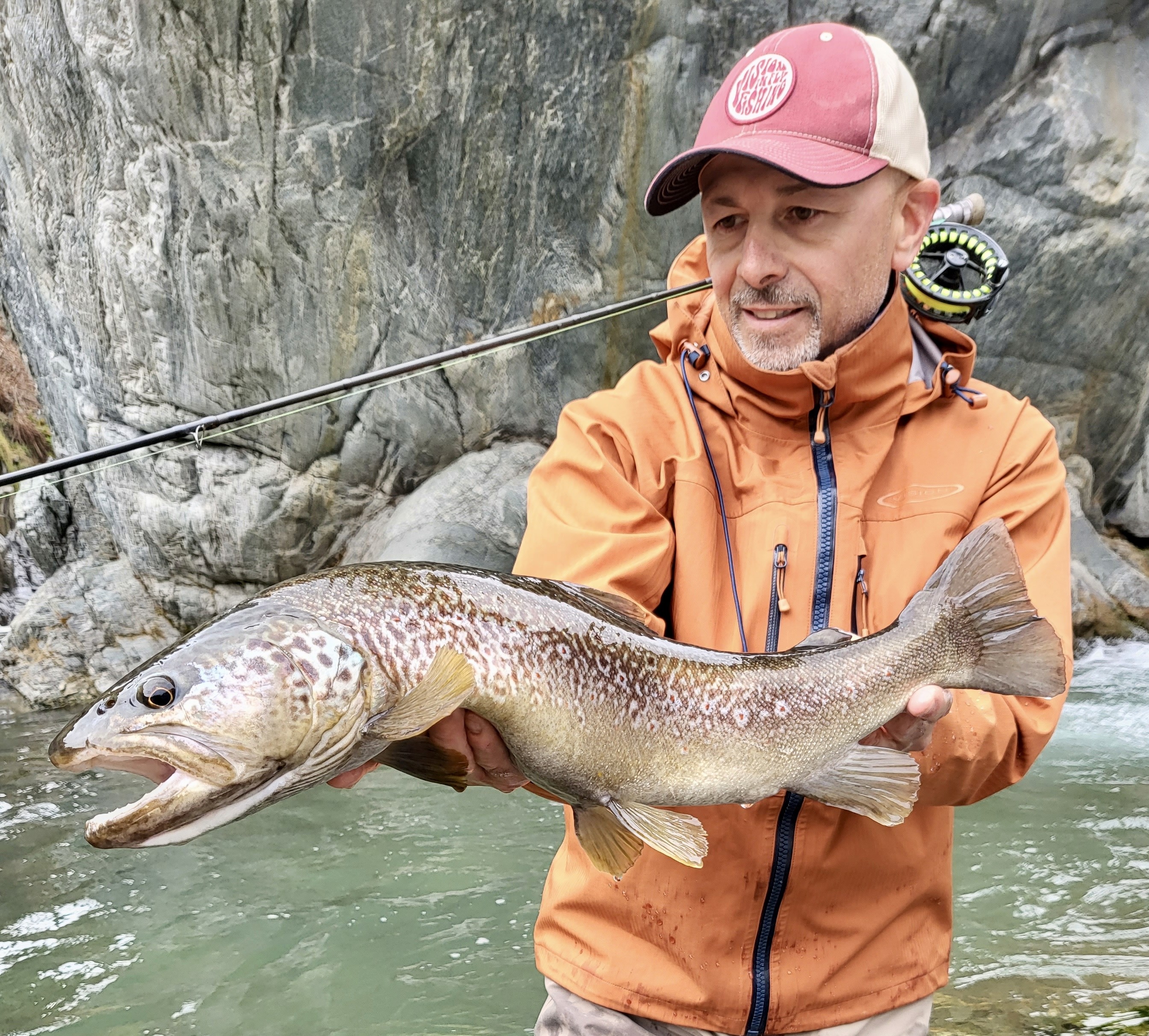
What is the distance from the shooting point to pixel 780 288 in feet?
7.50

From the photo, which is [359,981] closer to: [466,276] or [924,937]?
[924,937]

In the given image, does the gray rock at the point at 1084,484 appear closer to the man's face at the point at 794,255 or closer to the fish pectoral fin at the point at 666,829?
the man's face at the point at 794,255

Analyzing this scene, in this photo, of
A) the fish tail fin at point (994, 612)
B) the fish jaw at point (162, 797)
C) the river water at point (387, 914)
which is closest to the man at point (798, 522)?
the fish tail fin at point (994, 612)

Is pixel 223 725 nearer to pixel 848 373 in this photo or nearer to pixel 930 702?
pixel 930 702

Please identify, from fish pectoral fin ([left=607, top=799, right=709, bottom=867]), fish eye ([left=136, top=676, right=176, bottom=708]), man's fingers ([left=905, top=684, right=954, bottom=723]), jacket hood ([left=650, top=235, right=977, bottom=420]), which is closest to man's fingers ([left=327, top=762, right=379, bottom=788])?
fish eye ([left=136, top=676, right=176, bottom=708])

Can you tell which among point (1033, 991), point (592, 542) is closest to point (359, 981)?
point (1033, 991)

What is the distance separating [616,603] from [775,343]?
27.9 inches

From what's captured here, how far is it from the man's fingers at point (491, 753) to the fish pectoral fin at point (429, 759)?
0.17 ft

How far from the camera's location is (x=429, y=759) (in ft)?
6.12

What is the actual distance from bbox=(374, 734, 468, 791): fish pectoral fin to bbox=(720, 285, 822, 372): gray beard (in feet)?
3.54

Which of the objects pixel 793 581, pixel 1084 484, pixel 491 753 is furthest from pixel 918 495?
pixel 1084 484

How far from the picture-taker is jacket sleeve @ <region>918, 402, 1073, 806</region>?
2.07 m

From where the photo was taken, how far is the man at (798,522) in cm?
217

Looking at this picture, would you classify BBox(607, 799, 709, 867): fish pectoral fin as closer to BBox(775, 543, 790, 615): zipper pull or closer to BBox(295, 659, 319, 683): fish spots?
BBox(775, 543, 790, 615): zipper pull
